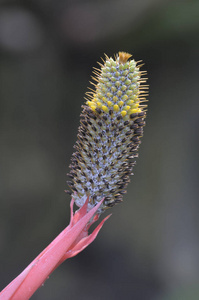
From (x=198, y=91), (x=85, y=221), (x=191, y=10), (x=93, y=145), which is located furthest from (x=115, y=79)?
(x=198, y=91)

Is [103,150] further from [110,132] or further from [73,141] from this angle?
[73,141]

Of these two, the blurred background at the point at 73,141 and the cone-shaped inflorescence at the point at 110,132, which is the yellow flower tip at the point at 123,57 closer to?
the cone-shaped inflorescence at the point at 110,132

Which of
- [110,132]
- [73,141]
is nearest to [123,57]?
[110,132]

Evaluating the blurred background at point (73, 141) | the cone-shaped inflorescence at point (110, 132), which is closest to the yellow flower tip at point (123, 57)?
the cone-shaped inflorescence at point (110, 132)

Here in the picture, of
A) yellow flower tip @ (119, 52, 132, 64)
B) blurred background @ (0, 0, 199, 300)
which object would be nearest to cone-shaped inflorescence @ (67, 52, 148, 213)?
yellow flower tip @ (119, 52, 132, 64)

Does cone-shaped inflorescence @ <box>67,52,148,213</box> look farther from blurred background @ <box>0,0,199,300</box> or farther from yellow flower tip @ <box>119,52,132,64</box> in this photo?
blurred background @ <box>0,0,199,300</box>
